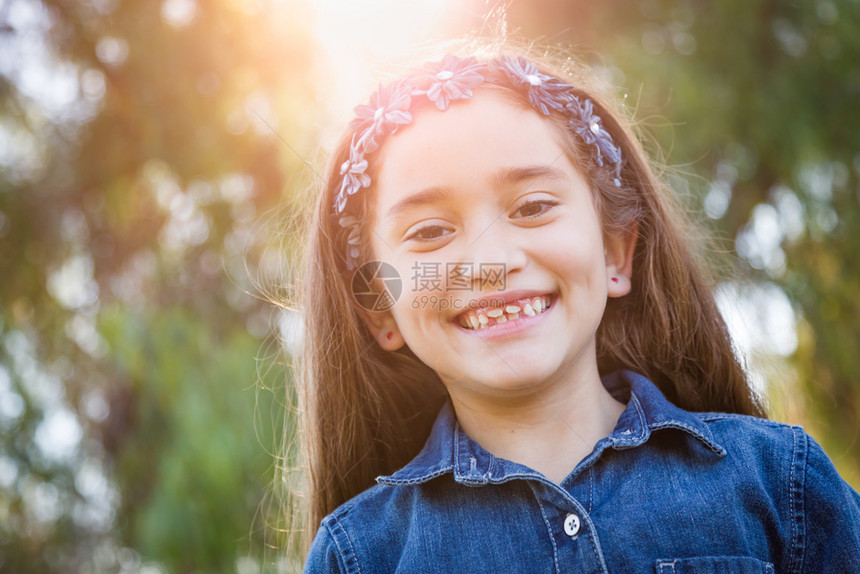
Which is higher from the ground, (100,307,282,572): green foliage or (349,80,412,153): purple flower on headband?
(349,80,412,153): purple flower on headband

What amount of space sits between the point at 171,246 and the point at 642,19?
217 cm

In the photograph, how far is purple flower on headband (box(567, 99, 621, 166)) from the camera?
5.29ft

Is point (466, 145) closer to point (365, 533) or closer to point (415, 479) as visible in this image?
point (415, 479)

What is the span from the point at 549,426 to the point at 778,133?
191 centimetres

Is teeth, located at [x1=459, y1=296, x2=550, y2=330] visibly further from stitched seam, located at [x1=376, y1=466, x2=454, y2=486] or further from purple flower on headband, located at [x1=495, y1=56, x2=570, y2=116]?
purple flower on headband, located at [x1=495, y1=56, x2=570, y2=116]

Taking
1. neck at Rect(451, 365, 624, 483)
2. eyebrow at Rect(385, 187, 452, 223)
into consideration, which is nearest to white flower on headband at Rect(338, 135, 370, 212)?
eyebrow at Rect(385, 187, 452, 223)

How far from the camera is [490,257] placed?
4.54 ft

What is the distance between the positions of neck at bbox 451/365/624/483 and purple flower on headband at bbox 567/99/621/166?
49 cm

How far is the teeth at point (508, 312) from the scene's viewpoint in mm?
1413

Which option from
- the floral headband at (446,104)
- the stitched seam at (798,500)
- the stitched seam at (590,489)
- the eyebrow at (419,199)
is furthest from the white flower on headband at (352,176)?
the stitched seam at (798,500)

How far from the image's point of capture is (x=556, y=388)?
1.49m

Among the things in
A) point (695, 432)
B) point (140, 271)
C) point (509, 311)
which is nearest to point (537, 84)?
point (509, 311)

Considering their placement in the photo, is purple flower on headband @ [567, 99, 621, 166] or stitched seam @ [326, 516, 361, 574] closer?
stitched seam @ [326, 516, 361, 574]

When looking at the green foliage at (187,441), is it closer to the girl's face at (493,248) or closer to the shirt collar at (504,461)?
the shirt collar at (504,461)
